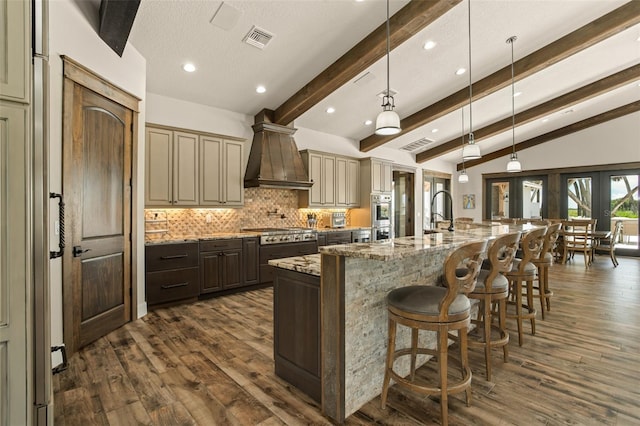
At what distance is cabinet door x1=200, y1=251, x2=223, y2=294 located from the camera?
4410mm

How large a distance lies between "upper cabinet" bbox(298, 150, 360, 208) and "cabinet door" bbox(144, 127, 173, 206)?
2539 millimetres

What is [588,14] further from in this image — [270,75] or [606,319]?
[270,75]

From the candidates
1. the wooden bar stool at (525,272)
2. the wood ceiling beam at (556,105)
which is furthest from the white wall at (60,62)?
the wood ceiling beam at (556,105)

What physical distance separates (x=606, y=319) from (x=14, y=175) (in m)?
5.22

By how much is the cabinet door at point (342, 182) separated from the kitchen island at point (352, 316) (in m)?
4.46

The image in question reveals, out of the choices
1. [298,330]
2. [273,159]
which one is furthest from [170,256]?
[298,330]

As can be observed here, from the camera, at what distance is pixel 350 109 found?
597 cm

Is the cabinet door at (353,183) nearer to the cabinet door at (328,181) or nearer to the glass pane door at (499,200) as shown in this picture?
the cabinet door at (328,181)

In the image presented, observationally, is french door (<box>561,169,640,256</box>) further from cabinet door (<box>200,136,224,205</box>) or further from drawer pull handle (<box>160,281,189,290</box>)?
drawer pull handle (<box>160,281,189,290</box>)

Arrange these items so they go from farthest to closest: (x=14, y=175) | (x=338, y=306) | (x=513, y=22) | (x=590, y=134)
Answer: (x=590, y=134) < (x=513, y=22) < (x=338, y=306) < (x=14, y=175)

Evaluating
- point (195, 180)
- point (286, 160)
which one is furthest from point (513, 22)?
point (195, 180)

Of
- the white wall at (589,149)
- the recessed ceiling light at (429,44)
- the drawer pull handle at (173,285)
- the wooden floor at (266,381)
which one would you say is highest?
the recessed ceiling light at (429,44)

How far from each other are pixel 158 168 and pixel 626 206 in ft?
35.4

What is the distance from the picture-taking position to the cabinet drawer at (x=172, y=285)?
3974mm
